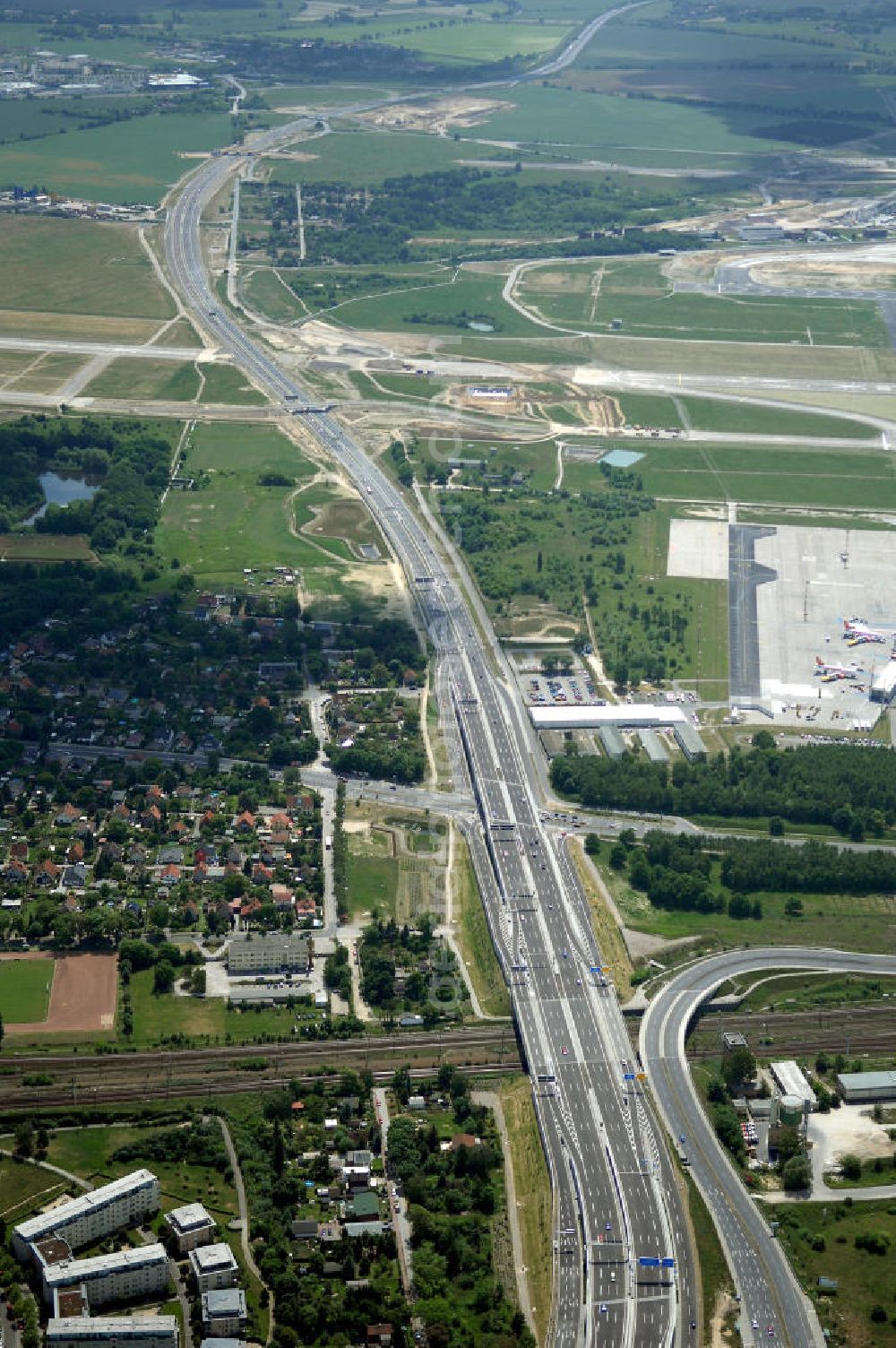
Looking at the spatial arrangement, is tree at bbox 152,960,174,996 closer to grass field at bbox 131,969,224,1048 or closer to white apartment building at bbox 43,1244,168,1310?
grass field at bbox 131,969,224,1048

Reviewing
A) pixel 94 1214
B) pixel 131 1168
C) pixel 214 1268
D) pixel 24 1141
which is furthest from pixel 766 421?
pixel 214 1268

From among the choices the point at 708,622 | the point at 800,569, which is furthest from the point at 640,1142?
the point at 800,569

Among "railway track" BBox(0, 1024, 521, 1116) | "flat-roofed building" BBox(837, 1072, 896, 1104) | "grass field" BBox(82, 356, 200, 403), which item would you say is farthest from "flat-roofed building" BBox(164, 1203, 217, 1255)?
"grass field" BBox(82, 356, 200, 403)

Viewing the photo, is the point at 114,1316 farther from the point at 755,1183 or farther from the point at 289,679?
the point at 289,679

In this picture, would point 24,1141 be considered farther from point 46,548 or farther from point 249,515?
point 249,515

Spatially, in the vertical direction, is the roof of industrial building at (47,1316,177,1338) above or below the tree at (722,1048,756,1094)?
above

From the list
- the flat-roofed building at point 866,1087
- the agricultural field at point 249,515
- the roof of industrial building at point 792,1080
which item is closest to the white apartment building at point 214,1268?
the roof of industrial building at point 792,1080
